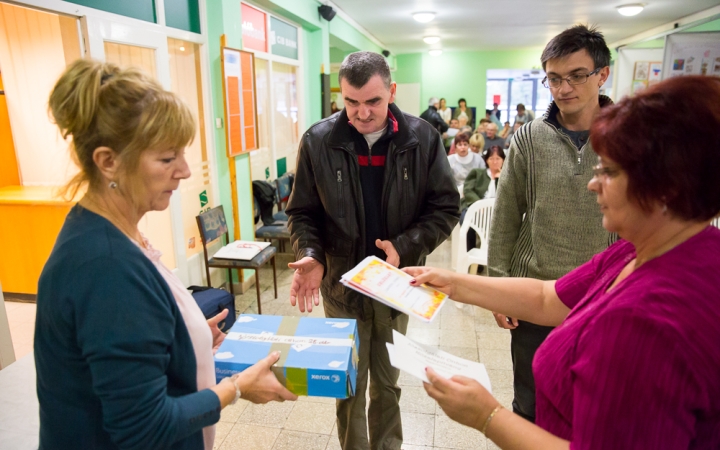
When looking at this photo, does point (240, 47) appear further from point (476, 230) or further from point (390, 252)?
point (390, 252)

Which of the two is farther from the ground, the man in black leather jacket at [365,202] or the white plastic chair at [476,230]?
the man in black leather jacket at [365,202]

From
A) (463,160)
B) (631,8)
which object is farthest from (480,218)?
(631,8)

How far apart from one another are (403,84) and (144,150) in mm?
14573

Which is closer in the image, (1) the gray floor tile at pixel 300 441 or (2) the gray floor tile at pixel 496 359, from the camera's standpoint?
(1) the gray floor tile at pixel 300 441

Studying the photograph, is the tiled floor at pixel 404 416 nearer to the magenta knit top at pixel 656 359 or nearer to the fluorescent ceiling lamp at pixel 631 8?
the magenta knit top at pixel 656 359

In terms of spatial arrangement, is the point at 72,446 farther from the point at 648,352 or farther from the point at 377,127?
the point at 377,127

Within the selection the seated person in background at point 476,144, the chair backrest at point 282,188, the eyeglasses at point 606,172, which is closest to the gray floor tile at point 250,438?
the eyeglasses at point 606,172

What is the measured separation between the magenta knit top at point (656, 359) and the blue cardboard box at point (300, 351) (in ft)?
2.00

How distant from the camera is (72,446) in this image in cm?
101

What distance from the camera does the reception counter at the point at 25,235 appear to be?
3.92 m

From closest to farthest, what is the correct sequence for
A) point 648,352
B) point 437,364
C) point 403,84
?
point 648,352
point 437,364
point 403,84

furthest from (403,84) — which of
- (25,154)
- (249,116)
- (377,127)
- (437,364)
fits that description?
(437,364)

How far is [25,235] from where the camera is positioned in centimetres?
401

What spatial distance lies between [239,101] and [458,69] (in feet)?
39.4
